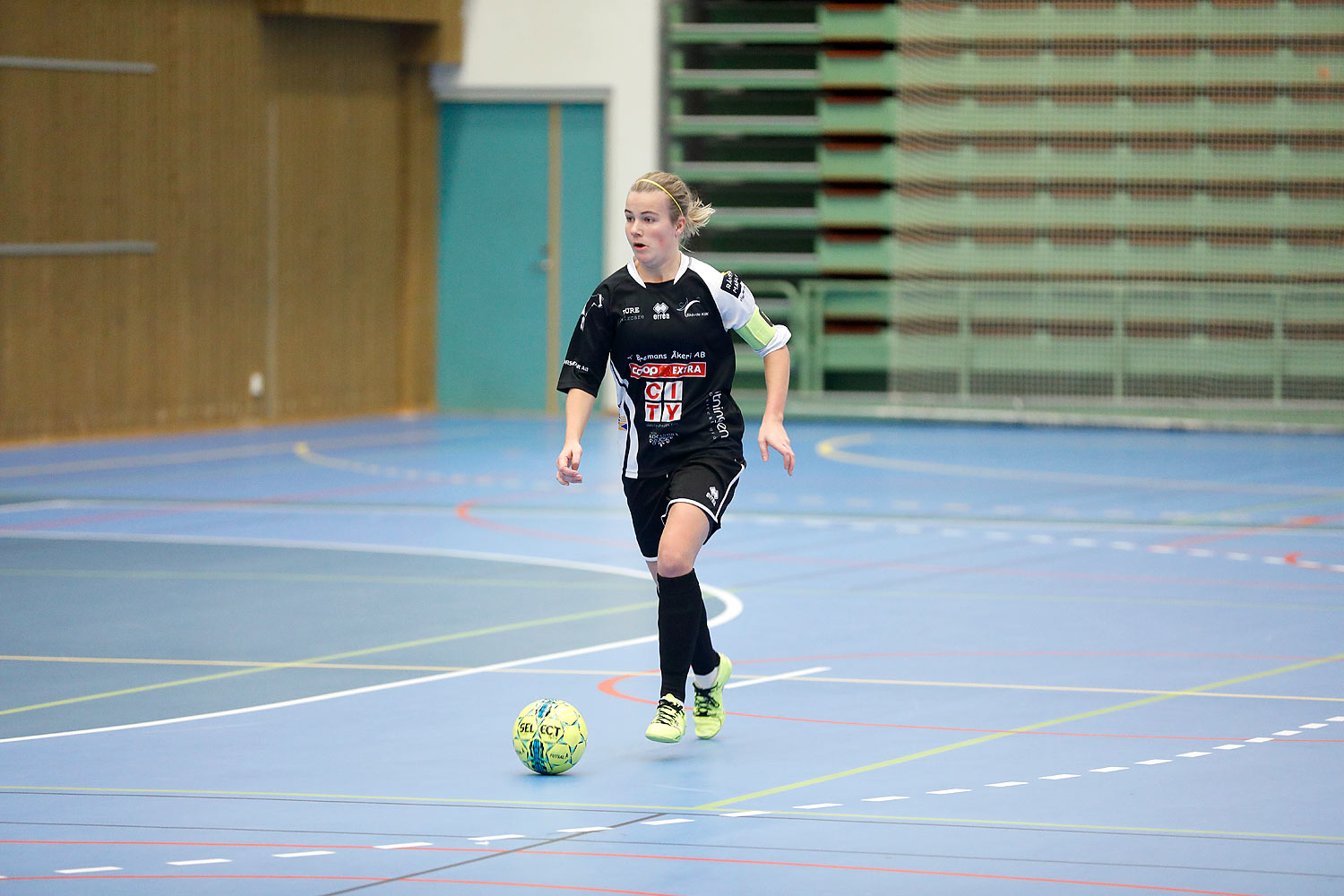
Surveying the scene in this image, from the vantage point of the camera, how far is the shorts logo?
6.08 meters

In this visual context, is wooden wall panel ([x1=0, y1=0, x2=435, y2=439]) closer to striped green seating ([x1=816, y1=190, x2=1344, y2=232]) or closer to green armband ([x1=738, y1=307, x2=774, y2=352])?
striped green seating ([x1=816, y1=190, x2=1344, y2=232])

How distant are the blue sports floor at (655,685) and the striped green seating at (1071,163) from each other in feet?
21.6

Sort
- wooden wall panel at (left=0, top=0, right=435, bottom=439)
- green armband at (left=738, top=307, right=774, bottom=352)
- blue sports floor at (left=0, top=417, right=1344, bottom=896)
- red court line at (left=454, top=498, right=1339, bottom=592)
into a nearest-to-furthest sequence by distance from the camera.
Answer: blue sports floor at (left=0, top=417, right=1344, bottom=896)
green armband at (left=738, top=307, right=774, bottom=352)
red court line at (left=454, top=498, right=1339, bottom=592)
wooden wall panel at (left=0, top=0, right=435, bottom=439)

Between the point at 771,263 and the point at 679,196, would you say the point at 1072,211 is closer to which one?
the point at 771,263

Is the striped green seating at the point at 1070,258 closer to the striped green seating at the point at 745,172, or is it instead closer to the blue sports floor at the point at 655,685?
the striped green seating at the point at 745,172

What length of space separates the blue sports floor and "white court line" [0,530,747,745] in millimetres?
31

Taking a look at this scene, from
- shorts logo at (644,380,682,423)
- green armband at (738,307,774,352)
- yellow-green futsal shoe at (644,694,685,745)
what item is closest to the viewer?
yellow-green futsal shoe at (644,694,685,745)

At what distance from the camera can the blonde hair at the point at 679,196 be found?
600cm

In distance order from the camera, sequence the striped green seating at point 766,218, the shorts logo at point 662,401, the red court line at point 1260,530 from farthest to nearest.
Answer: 1. the striped green seating at point 766,218
2. the red court line at point 1260,530
3. the shorts logo at point 662,401

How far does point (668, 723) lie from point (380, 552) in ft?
16.3

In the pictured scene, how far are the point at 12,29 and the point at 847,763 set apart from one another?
Result: 1210 cm

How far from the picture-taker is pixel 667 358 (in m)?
6.08

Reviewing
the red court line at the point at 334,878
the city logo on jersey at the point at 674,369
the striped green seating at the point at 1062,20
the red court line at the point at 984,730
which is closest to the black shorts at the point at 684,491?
the city logo on jersey at the point at 674,369

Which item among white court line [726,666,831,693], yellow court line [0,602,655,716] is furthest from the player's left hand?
yellow court line [0,602,655,716]
